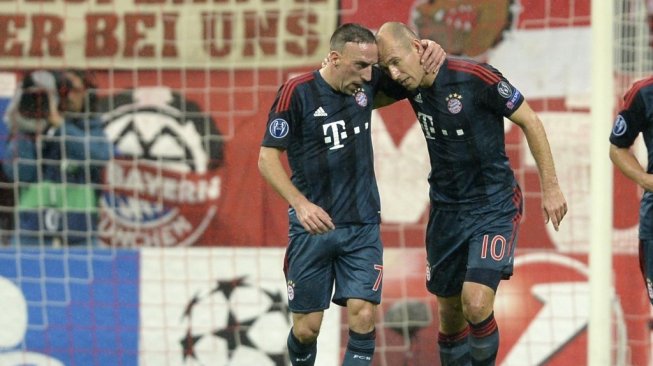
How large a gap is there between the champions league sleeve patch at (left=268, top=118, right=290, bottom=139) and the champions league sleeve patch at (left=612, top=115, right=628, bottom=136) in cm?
165

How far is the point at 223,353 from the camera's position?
316 inches

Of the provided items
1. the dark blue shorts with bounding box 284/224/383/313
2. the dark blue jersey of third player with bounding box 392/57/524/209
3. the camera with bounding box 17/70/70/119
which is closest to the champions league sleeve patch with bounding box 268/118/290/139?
the dark blue shorts with bounding box 284/224/383/313

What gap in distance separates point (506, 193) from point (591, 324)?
117cm

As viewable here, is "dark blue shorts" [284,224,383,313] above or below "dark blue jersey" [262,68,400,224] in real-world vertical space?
below

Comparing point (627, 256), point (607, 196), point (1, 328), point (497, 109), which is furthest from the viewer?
point (1, 328)

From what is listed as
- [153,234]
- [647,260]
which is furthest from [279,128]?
[153,234]

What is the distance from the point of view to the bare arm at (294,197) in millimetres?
5539

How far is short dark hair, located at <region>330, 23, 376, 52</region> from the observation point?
5.67m

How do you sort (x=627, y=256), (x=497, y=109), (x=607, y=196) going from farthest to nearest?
(x=627, y=256)
(x=607, y=196)
(x=497, y=109)

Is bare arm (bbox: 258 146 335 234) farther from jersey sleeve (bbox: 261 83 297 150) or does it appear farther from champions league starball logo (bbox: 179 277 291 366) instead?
champions league starball logo (bbox: 179 277 291 366)

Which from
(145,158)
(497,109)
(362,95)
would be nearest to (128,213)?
(145,158)

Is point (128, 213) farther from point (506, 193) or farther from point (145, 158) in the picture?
point (506, 193)

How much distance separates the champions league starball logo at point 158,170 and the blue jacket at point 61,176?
86 millimetres

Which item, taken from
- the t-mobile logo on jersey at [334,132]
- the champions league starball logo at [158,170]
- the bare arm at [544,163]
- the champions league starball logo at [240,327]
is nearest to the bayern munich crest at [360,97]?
the t-mobile logo on jersey at [334,132]
